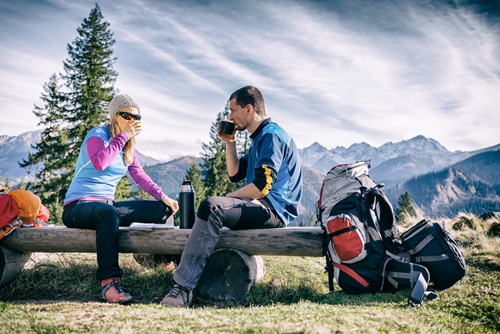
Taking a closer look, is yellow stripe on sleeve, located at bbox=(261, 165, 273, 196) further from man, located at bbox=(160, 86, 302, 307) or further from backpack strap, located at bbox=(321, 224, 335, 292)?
backpack strap, located at bbox=(321, 224, 335, 292)

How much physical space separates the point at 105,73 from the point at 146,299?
2830 cm

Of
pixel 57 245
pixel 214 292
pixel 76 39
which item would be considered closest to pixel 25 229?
pixel 57 245

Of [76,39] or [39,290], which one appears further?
[76,39]

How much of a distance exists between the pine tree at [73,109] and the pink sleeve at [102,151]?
25085mm

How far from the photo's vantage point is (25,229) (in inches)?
213

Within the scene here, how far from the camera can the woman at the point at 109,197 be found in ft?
15.4

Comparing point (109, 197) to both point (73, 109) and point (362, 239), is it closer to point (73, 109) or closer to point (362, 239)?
point (362, 239)

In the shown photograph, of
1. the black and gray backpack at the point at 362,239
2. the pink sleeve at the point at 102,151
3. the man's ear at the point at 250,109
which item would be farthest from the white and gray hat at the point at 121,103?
the black and gray backpack at the point at 362,239

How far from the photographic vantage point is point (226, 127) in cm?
545

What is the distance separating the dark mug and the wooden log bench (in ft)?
4.93

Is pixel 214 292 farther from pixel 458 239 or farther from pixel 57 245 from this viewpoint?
pixel 458 239

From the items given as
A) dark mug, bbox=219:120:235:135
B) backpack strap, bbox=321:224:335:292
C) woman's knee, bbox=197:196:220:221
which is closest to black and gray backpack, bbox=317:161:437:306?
backpack strap, bbox=321:224:335:292

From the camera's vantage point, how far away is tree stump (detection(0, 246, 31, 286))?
536cm

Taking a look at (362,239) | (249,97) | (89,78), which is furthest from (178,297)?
(89,78)
